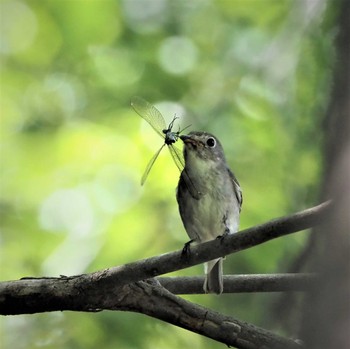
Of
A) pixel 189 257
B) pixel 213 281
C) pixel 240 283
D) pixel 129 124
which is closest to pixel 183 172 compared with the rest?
pixel 213 281

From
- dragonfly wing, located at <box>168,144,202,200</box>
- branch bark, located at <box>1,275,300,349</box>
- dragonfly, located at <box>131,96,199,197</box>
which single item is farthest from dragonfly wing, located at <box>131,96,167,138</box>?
branch bark, located at <box>1,275,300,349</box>

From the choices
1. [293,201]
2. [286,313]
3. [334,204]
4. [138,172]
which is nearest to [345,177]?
[334,204]

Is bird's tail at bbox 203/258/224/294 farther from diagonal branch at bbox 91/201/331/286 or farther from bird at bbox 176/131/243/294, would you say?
diagonal branch at bbox 91/201/331/286

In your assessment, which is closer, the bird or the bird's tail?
the bird's tail

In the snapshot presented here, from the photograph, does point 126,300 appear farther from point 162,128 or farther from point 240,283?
point 162,128

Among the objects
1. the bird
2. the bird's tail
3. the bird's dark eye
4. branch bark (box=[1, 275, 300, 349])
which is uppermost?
the bird's dark eye

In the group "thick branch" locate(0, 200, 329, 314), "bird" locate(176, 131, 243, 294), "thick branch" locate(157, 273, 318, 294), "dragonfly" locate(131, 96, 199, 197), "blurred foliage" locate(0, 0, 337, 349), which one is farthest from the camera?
"blurred foliage" locate(0, 0, 337, 349)

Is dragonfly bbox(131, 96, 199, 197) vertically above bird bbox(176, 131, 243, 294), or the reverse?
dragonfly bbox(131, 96, 199, 197)

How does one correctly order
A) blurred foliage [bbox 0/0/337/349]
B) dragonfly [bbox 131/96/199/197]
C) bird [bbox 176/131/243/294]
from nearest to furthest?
1. bird [bbox 176/131/243/294]
2. dragonfly [bbox 131/96/199/197]
3. blurred foliage [bbox 0/0/337/349]
